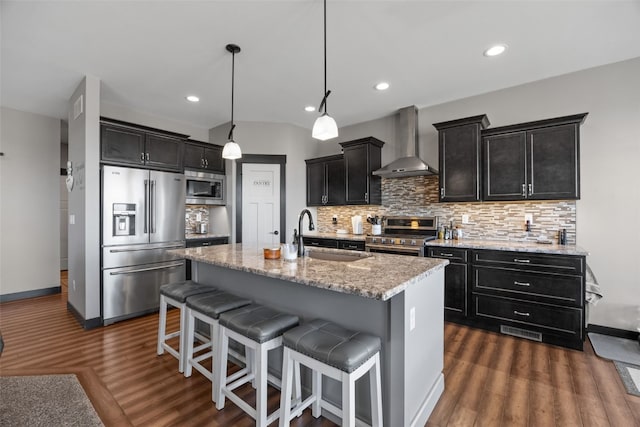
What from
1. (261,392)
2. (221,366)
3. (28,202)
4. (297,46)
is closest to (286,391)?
(261,392)

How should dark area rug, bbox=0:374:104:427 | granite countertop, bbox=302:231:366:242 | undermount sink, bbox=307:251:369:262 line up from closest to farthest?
dark area rug, bbox=0:374:104:427 < undermount sink, bbox=307:251:369:262 < granite countertop, bbox=302:231:366:242

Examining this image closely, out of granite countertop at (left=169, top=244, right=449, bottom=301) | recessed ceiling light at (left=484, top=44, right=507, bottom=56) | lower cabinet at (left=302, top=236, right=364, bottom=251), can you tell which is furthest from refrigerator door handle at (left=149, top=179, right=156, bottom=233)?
recessed ceiling light at (left=484, top=44, right=507, bottom=56)

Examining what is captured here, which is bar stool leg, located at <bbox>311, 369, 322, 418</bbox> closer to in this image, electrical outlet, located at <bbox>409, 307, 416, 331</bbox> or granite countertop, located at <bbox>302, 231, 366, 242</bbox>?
electrical outlet, located at <bbox>409, 307, 416, 331</bbox>

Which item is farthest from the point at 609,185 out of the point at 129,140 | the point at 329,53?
the point at 129,140

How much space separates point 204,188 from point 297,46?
9.20 feet

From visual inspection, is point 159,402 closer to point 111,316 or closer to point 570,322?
point 111,316

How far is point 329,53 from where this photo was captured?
9.49 ft

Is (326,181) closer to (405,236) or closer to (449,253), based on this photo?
(405,236)

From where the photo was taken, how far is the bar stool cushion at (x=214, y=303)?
2.05 m

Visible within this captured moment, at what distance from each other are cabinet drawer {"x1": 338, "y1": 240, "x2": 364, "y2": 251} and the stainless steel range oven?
0.48 ft

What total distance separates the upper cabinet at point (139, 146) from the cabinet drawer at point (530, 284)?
4.14 meters

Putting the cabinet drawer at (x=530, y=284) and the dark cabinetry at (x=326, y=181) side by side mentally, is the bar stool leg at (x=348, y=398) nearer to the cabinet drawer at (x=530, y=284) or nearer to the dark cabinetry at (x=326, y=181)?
the cabinet drawer at (x=530, y=284)

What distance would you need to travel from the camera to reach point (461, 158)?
367cm

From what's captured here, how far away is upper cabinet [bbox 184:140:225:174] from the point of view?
4485 millimetres
